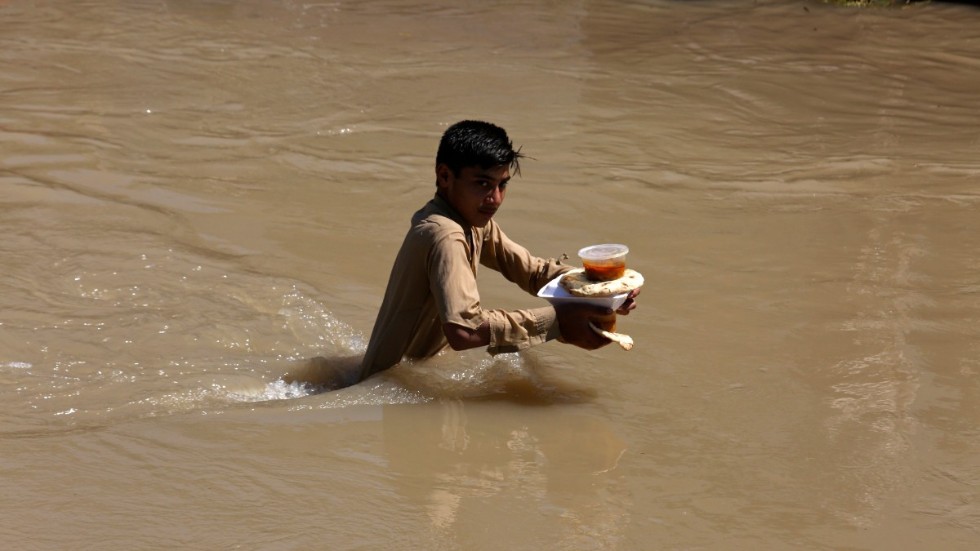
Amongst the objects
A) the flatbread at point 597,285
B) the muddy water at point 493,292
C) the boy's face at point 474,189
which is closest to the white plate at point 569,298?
the flatbread at point 597,285

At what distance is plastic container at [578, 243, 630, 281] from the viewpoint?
3.55 metres

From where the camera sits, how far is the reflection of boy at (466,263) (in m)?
3.61

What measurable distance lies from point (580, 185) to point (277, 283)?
199cm

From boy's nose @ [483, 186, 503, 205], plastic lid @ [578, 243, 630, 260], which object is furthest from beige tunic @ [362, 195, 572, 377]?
plastic lid @ [578, 243, 630, 260]

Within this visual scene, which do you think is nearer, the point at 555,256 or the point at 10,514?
the point at 10,514

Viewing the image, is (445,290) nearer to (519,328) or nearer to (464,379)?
(519,328)

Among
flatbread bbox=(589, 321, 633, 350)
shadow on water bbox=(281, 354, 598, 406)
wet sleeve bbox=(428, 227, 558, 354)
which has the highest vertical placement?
wet sleeve bbox=(428, 227, 558, 354)

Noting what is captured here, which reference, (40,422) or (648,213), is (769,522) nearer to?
(40,422)

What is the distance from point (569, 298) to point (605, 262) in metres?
0.16

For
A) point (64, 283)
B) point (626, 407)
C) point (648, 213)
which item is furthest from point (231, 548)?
point (648, 213)

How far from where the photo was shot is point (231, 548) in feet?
9.75

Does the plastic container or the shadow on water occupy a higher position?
the plastic container

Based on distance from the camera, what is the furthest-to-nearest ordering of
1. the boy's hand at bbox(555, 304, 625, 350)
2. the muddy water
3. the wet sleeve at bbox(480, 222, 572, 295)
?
the wet sleeve at bbox(480, 222, 572, 295) < the boy's hand at bbox(555, 304, 625, 350) < the muddy water

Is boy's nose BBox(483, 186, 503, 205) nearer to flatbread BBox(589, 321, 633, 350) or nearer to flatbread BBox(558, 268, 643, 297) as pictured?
flatbread BBox(558, 268, 643, 297)
